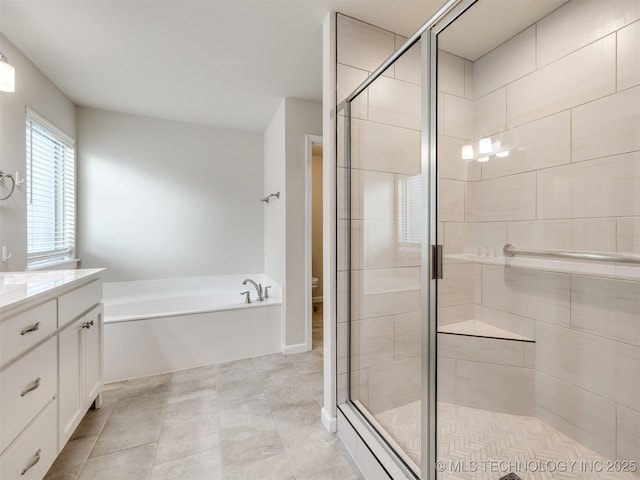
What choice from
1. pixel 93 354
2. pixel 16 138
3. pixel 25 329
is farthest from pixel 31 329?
pixel 16 138

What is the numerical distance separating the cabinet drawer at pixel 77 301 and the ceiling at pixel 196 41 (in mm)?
1575

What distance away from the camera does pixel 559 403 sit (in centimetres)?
154

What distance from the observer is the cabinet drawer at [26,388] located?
975 mm

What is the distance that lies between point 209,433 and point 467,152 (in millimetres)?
2163

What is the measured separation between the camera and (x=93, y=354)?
5.69 feet

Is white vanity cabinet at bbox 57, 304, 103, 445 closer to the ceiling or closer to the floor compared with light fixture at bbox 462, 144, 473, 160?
closer to the floor

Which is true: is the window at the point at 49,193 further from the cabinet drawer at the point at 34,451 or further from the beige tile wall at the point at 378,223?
the beige tile wall at the point at 378,223

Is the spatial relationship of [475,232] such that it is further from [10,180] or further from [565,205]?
[10,180]

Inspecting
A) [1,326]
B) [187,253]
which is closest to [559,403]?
[1,326]

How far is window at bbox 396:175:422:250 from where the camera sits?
1265 millimetres

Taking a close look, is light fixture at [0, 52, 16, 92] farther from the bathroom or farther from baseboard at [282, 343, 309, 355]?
baseboard at [282, 343, 309, 355]

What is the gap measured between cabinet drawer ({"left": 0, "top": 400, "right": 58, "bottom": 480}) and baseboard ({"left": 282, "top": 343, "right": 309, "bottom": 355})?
1665mm

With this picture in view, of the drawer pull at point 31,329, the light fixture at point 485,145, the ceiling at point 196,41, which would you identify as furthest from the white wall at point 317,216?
the drawer pull at point 31,329

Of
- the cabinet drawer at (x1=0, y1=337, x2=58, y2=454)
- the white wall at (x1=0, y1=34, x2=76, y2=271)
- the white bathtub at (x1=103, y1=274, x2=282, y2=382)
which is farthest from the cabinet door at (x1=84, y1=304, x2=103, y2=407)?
the white wall at (x1=0, y1=34, x2=76, y2=271)
